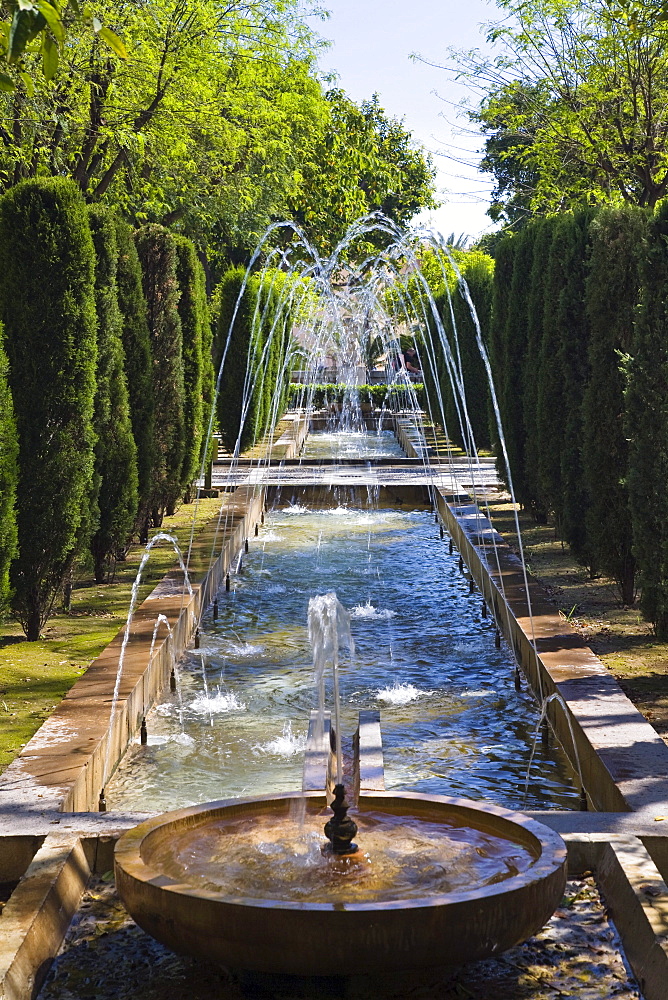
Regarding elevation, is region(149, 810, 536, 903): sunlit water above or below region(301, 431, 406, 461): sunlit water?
below

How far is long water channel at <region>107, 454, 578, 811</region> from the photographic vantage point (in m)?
4.80

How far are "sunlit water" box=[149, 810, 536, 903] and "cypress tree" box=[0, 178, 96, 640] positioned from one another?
4527 mm

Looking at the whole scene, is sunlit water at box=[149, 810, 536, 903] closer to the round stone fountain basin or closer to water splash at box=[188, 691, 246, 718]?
the round stone fountain basin

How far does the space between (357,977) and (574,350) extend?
25.8 feet

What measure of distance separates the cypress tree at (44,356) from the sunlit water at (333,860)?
14.9 ft

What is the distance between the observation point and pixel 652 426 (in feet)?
22.4

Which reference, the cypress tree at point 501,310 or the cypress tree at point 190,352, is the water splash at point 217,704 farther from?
the cypress tree at point 501,310

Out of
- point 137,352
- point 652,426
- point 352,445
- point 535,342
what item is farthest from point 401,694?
point 352,445

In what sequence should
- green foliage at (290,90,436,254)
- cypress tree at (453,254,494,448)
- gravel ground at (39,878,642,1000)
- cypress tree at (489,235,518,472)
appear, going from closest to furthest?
gravel ground at (39,878,642,1000)
cypress tree at (489,235,518,472)
cypress tree at (453,254,494,448)
green foliage at (290,90,436,254)

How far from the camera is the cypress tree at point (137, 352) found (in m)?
10.5

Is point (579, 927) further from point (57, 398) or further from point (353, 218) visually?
point (353, 218)

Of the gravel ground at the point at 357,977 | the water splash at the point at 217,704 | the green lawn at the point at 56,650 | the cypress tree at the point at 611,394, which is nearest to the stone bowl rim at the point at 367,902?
the gravel ground at the point at 357,977

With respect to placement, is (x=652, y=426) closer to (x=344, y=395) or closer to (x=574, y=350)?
(x=574, y=350)

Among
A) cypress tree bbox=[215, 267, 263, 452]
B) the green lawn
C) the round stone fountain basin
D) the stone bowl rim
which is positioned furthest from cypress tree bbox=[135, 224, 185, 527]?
the round stone fountain basin
